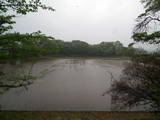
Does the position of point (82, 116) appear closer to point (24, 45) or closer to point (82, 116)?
point (82, 116)

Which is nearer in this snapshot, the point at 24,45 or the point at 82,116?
the point at 24,45

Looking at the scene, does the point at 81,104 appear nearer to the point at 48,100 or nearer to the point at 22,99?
the point at 48,100

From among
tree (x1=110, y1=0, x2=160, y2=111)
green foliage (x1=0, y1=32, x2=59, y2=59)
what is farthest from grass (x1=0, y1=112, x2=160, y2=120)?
green foliage (x1=0, y1=32, x2=59, y2=59)

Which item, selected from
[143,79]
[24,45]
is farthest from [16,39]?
[143,79]

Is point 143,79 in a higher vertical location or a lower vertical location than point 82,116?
higher

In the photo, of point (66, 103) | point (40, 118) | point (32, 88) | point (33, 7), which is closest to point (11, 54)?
point (33, 7)

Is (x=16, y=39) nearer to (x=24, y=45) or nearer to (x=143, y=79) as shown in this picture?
(x=24, y=45)

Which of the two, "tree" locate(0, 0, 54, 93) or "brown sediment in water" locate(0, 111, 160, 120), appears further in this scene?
"brown sediment in water" locate(0, 111, 160, 120)

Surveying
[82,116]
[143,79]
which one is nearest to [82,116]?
[82,116]

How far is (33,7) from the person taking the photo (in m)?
3.03

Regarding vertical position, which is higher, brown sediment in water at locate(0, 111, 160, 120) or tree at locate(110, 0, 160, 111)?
tree at locate(110, 0, 160, 111)

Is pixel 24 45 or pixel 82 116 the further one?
pixel 82 116

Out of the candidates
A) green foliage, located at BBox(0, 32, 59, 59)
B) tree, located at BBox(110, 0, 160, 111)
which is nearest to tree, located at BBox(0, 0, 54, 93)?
green foliage, located at BBox(0, 32, 59, 59)

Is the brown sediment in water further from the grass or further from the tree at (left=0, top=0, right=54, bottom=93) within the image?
the tree at (left=0, top=0, right=54, bottom=93)
